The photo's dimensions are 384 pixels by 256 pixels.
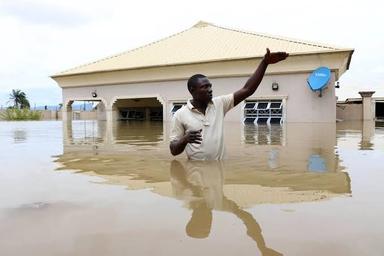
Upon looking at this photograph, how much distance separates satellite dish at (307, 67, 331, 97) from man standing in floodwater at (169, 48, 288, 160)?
13.3 metres

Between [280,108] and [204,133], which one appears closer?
[204,133]

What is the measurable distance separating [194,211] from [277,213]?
57 centimetres

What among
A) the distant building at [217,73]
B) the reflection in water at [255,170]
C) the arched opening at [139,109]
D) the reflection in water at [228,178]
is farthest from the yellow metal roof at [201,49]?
the reflection in water at [228,178]

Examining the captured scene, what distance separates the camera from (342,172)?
14.6ft

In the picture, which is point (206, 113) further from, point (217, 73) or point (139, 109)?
point (139, 109)

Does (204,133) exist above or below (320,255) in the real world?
above

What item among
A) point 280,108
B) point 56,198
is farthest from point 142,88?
point 56,198

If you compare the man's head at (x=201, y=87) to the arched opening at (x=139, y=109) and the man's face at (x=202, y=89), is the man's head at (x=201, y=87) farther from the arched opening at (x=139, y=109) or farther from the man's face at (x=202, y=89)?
the arched opening at (x=139, y=109)

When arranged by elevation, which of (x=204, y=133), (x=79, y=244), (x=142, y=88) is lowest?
(x=79, y=244)

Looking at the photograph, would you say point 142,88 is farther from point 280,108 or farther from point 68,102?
point 280,108

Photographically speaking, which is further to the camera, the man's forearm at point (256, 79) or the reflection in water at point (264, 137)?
the reflection in water at point (264, 137)

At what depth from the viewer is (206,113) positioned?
16.5ft

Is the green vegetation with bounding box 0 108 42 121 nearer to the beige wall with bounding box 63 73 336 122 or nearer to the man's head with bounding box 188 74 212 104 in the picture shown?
the beige wall with bounding box 63 73 336 122

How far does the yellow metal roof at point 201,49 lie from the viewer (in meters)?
19.0
